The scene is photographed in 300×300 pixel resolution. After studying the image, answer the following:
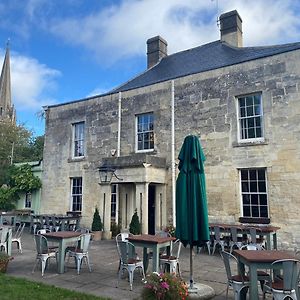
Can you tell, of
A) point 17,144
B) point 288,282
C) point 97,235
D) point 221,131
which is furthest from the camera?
point 17,144

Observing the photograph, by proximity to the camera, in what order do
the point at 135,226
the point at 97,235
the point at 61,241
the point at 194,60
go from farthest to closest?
the point at 194,60 → the point at 97,235 → the point at 135,226 → the point at 61,241

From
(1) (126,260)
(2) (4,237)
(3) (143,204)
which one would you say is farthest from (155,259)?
(3) (143,204)

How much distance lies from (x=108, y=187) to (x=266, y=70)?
763cm

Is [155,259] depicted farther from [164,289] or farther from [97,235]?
[97,235]

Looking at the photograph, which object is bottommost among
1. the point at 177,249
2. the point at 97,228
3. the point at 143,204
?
the point at 177,249

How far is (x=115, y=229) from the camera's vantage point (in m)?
13.1

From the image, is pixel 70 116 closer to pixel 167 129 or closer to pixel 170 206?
pixel 167 129

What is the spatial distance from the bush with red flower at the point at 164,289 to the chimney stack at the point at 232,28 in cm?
1366

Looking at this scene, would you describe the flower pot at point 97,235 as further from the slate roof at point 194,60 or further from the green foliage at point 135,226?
the slate roof at point 194,60

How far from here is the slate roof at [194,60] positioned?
13273 mm

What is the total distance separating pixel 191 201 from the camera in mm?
5297

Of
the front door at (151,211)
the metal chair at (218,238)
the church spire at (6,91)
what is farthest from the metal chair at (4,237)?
the church spire at (6,91)

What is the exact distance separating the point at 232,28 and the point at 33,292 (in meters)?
14.8

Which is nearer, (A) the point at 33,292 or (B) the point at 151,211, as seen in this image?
(A) the point at 33,292
